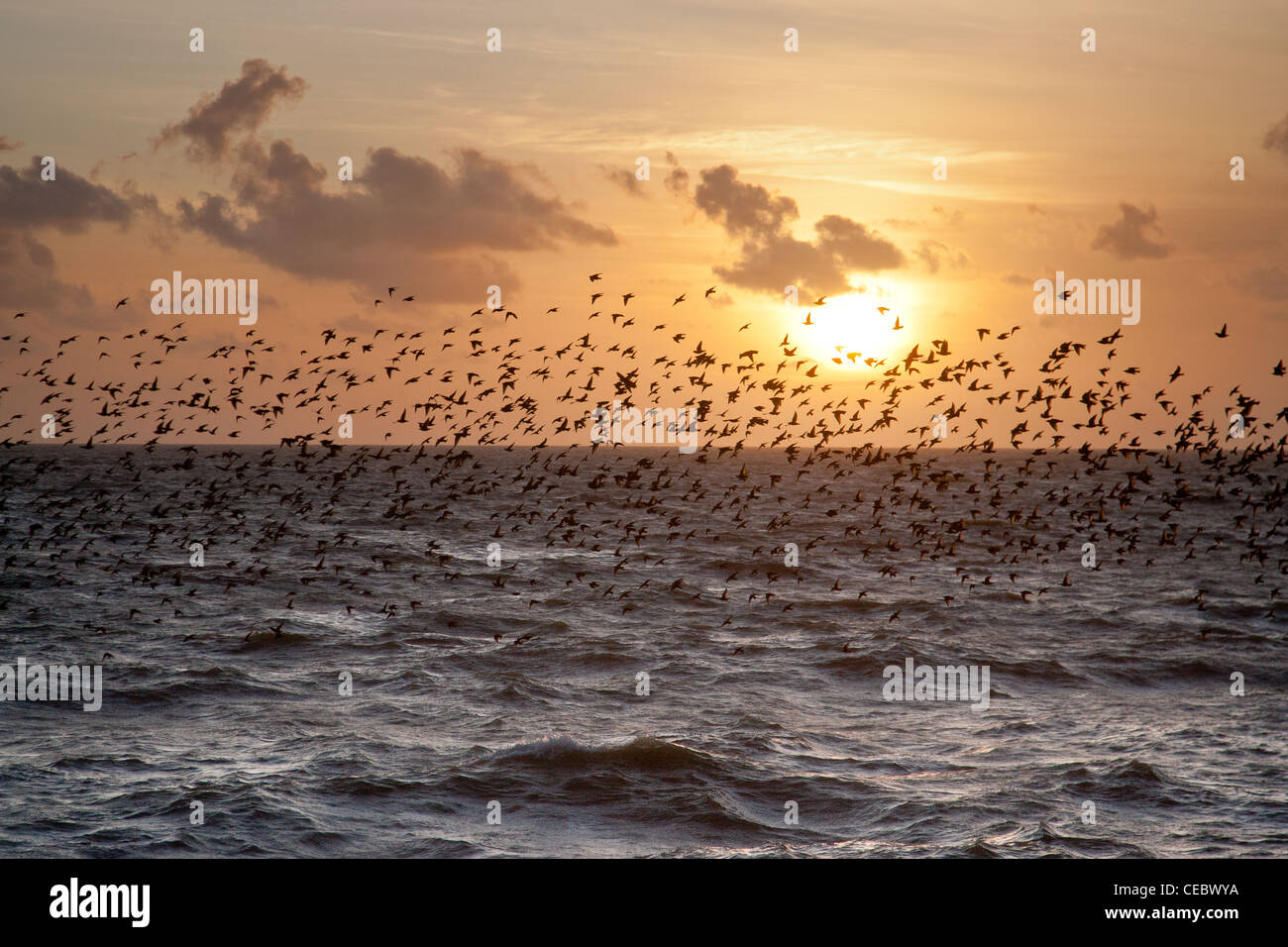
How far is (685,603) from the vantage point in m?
55.7

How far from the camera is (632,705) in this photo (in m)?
33.6

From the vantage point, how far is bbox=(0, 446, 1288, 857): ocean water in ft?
74.1

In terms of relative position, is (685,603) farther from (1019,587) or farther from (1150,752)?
(1150,752)

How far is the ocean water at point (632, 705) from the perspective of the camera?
74.1 ft

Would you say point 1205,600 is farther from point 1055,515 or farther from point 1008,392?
point 1055,515

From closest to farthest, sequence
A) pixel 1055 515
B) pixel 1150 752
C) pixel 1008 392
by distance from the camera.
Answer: pixel 1150 752 → pixel 1008 392 → pixel 1055 515

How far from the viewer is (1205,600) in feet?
197

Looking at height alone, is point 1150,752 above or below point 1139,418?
below

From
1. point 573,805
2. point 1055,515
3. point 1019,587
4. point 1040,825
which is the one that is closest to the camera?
point 1040,825
